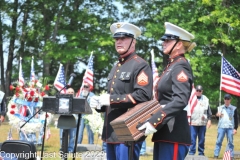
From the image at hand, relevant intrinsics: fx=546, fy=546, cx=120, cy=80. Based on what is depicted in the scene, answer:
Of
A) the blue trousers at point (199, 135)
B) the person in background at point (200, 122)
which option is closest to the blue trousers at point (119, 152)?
the blue trousers at point (199, 135)

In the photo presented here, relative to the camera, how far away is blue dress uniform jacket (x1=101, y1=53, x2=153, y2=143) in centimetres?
558

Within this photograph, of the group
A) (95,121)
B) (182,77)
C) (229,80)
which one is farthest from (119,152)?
(229,80)

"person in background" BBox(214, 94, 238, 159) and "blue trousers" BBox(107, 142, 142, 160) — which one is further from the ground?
"person in background" BBox(214, 94, 238, 159)

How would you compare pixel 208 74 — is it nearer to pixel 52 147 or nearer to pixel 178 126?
pixel 52 147

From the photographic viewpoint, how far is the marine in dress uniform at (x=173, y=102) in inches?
195

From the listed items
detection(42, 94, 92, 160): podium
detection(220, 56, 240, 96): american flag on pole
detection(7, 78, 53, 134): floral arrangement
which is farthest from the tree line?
detection(42, 94, 92, 160): podium

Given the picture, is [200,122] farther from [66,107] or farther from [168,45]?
[168,45]

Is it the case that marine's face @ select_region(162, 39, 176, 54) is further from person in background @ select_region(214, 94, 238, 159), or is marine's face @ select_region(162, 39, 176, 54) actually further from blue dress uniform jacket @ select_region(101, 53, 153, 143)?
person in background @ select_region(214, 94, 238, 159)

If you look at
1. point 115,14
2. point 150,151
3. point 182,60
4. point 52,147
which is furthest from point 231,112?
point 115,14

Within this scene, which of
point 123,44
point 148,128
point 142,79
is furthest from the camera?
point 123,44

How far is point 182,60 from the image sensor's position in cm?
525

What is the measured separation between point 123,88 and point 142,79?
0.25 metres

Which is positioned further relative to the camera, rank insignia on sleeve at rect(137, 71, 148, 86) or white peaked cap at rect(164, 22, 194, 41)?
rank insignia on sleeve at rect(137, 71, 148, 86)

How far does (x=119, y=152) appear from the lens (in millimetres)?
5680
